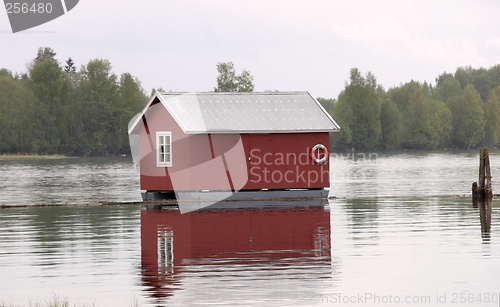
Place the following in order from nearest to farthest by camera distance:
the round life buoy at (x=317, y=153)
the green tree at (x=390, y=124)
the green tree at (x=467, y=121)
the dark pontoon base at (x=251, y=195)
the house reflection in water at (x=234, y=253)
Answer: the house reflection in water at (x=234, y=253) → the dark pontoon base at (x=251, y=195) → the round life buoy at (x=317, y=153) → the green tree at (x=390, y=124) → the green tree at (x=467, y=121)

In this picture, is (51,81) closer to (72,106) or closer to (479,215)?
(72,106)

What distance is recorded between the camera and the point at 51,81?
12031 centimetres

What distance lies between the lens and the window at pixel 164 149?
3353cm

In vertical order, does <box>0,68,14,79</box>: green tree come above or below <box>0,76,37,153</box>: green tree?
above

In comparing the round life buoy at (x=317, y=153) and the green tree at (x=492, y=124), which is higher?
the green tree at (x=492, y=124)


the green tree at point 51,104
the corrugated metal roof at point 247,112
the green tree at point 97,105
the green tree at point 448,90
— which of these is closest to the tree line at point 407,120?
the green tree at point 448,90

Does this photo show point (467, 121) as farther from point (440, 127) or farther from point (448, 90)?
point (448, 90)

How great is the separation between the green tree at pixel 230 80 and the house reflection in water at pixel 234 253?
3764 inches

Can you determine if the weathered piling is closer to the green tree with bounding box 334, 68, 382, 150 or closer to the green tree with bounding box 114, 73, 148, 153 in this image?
the green tree with bounding box 114, 73, 148, 153

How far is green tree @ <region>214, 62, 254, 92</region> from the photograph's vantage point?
124000mm

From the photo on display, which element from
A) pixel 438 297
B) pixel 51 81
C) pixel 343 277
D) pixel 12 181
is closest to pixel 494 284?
pixel 438 297

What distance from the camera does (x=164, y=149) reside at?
33656 millimetres

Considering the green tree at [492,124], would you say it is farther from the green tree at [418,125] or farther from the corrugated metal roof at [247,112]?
the corrugated metal roof at [247,112]

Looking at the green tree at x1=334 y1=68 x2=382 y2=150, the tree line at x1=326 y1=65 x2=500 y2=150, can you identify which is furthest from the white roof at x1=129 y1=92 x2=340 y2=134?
the green tree at x1=334 y1=68 x2=382 y2=150
